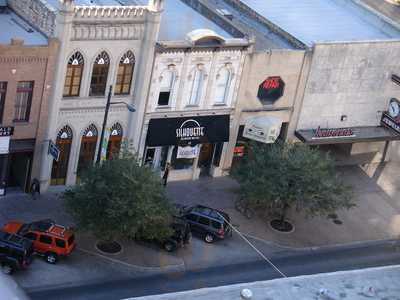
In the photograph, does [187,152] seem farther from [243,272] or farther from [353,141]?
[353,141]

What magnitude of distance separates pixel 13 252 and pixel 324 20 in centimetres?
2997

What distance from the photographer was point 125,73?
193ft

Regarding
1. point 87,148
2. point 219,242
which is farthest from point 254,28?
point 219,242

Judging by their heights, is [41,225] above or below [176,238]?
above

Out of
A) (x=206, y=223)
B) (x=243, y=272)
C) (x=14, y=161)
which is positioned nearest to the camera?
(x=243, y=272)

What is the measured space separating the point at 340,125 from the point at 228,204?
1059cm

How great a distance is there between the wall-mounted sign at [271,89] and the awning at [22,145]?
14338 mm

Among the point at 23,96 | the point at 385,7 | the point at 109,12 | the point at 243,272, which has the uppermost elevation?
the point at 109,12

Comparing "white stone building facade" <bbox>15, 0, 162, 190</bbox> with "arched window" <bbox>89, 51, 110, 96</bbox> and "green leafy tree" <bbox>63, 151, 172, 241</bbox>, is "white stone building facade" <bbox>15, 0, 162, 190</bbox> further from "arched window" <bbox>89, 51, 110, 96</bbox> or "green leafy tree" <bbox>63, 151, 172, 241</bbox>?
"green leafy tree" <bbox>63, 151, 172, 241</bbox>

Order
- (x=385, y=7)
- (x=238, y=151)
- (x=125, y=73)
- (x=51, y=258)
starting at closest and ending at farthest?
(x=51, y=258), (x=125, y=73), (x=238, y=151), (x=385, y=7)

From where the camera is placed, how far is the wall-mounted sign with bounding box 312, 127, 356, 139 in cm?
6588

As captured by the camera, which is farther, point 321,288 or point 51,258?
point 51,258

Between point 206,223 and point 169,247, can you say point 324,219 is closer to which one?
point 206,223

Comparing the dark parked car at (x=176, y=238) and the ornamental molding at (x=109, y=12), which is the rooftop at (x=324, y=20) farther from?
the dark parked car at (x=176, y=238)
